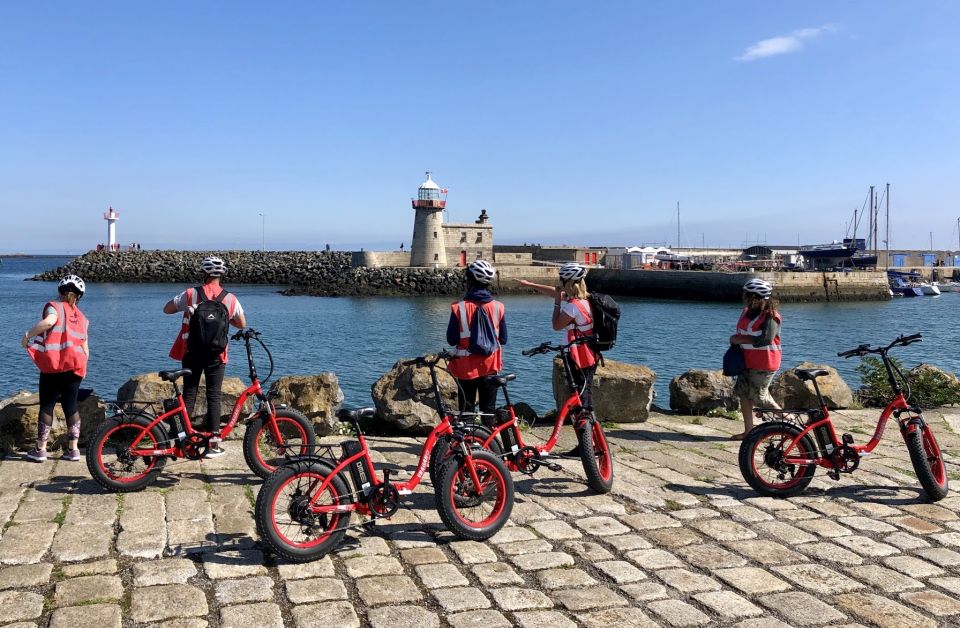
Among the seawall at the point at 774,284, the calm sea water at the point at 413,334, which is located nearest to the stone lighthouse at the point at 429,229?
the calm sea water at the point at 413,334

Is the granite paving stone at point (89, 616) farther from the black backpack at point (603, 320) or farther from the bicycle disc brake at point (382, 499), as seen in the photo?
the black backpack at point (603, 320)

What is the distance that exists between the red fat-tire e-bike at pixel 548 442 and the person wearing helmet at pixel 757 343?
2.33 metres

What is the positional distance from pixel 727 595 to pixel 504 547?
148cm

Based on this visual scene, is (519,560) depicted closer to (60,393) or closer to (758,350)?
(758,350)

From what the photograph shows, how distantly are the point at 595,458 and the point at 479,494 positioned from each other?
1.40 meters

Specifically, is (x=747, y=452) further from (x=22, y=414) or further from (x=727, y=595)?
(x=22, y=414)

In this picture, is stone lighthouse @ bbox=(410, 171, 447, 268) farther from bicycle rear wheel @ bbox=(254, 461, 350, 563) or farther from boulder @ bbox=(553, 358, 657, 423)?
bicycle rear wheel @ bbox=(254, 461, 350, 563)

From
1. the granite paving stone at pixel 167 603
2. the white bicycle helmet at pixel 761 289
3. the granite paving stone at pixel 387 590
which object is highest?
the white bicycle helmet at pixel 761 289

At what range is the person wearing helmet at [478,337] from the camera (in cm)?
677

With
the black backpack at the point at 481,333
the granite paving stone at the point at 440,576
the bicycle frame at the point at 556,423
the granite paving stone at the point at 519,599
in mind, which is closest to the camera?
the granite paving stone at the point at 519,599

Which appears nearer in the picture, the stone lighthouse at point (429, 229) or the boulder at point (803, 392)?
the boulder at point (803, 392)

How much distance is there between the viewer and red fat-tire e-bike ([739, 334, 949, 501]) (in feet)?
21.5

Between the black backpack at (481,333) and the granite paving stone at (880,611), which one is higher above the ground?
the black backpack at (481,333)

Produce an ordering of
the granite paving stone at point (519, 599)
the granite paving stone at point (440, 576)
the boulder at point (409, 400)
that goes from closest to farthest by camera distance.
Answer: the granite paving stone at point (519, 599) < the granite paving stone at point (440, 576) < the boulder at point (409, 400)
